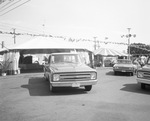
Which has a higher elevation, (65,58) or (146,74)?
(65,58)

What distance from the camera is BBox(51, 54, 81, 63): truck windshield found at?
8.45 m

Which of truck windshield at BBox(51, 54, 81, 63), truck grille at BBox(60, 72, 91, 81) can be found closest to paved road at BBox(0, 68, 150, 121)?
truck grille at BBox(60, 72, 91, 81)

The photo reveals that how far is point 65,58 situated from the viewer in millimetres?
8492

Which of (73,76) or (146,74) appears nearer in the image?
(73,76)

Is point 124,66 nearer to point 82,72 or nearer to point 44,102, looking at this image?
point 82,72

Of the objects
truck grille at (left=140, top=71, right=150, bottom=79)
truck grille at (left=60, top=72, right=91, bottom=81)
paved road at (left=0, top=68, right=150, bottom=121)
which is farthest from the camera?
truck grille at (left=140, top=71, right=150, bottom=79)

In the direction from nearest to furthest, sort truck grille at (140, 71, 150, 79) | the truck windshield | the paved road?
the paved road
truck grille at (140, 71, 150, 79)
the truck windshield

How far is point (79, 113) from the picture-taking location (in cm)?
466

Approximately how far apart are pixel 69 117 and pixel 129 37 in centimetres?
3215

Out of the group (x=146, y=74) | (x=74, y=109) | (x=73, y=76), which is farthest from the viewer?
(x=146, y=74)

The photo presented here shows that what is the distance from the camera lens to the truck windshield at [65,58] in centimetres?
845

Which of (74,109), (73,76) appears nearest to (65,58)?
(73,76)

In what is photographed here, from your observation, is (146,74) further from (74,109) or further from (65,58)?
(74,109)

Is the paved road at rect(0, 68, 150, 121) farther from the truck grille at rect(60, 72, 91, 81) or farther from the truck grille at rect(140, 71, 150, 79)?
the truck grille at rect(140, 71, 150, 79)
